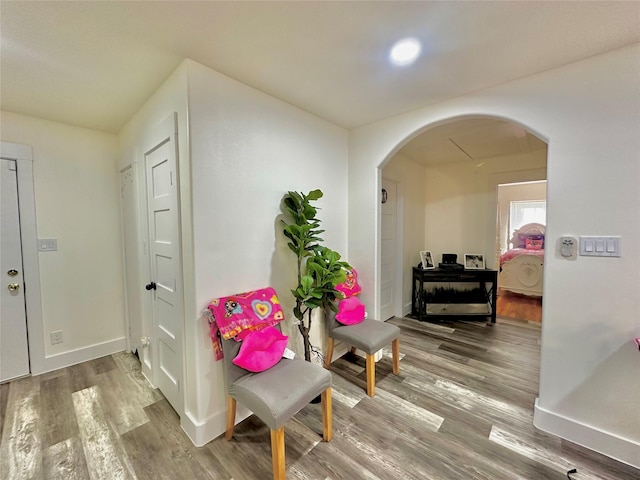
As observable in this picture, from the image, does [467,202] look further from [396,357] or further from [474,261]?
[396,357]

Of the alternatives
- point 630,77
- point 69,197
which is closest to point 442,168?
point 630,77

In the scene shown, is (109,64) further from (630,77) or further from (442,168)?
(442,168)

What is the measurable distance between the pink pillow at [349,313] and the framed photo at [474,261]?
2464mm

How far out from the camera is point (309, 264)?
201 cm

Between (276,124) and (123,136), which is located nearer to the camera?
(276,124)

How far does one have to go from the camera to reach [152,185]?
202 cm

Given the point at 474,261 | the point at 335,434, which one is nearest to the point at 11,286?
the point at 335,434

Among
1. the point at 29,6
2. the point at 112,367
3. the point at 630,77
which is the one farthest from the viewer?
the point at 112,367

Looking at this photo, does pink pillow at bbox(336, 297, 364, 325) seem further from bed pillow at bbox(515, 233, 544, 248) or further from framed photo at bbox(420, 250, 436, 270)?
bed pillow at bbox(515, 233, 544, 248)

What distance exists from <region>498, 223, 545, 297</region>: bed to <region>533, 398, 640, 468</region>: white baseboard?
13.7 ft

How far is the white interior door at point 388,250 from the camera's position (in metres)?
3.65

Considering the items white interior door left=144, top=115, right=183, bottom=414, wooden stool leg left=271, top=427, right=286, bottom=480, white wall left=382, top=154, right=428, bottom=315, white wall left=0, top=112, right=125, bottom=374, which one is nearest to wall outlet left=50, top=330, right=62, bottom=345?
white wall left=0, top=112, right=125, bottom=374

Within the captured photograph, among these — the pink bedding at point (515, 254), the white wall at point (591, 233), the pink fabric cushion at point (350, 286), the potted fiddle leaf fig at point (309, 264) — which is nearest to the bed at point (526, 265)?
the pink bedding at point (515, 254)

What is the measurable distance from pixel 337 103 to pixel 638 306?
2.39 meters
